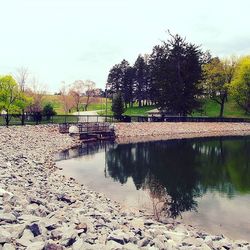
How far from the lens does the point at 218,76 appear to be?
83375 millimetres

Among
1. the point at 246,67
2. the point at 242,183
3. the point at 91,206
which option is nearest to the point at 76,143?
the point at 242,183

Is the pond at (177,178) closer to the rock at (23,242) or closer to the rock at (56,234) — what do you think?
the rock at (56,234)

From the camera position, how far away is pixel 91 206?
1495 centimetres

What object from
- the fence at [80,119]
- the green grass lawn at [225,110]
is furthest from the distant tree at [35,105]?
the green grass lawn at [225,110]

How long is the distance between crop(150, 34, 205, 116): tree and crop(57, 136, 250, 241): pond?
22496 mm

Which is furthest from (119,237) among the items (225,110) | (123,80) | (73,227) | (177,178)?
(123,80)

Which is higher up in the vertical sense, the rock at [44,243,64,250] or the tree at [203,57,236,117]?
the tree at [203,57,236,117]

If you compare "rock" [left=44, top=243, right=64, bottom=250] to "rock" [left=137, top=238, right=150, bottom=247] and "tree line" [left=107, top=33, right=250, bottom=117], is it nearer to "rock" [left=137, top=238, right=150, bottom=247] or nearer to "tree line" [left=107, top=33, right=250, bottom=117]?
"rock" [left=137, top=238, right=150, bottom=247]

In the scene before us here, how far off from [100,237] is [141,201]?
9.68 m

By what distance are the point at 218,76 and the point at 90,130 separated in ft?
148

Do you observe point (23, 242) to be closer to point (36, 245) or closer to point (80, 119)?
point (36, 245)

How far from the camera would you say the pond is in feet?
56.1

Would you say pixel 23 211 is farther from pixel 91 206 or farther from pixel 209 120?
pixel 209 120

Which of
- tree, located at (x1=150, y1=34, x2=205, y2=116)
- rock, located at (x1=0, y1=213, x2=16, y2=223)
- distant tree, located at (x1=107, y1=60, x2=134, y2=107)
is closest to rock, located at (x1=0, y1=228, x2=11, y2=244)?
rock, located at (x1=0, y1=213, x2=16, y2=223)
